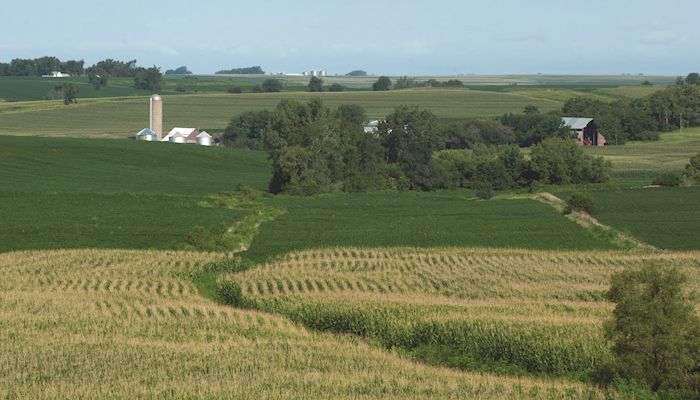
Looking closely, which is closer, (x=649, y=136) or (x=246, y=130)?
(x=246, y=130)

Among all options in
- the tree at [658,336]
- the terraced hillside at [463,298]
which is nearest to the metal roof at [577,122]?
the terraced hillside at [463,298]

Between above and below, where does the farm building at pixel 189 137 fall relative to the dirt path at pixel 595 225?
above

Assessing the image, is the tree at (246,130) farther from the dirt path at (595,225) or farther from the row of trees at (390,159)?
the dirt path at (595,225)

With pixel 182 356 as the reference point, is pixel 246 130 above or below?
above

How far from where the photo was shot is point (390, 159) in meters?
112

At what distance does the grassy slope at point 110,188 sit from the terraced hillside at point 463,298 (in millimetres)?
11416

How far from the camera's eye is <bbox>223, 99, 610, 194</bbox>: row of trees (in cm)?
9081

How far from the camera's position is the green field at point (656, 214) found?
5343 cm

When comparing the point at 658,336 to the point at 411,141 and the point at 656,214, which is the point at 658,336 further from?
the point at 411,141

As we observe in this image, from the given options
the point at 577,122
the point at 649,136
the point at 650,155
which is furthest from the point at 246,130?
the point at 649,136

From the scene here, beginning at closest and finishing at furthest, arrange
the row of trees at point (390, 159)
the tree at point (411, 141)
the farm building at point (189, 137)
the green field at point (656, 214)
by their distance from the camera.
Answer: the green field at point (656, 214) → the row of trees at point (390, 159) → the tree at point (411, 141) → the farm building at point (189, 137)

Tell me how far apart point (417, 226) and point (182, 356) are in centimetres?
3338

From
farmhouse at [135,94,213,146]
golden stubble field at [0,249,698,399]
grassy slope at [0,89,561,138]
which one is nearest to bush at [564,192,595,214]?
golden stubble field at [0,249,698,399]

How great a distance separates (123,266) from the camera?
4566cm
